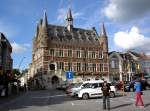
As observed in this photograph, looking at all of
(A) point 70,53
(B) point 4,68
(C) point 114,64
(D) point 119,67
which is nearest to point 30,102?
(B) point 4,68

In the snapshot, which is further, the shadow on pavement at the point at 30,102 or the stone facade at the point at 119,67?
the stone facade at the point at 119,67

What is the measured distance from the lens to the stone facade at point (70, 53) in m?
73.4

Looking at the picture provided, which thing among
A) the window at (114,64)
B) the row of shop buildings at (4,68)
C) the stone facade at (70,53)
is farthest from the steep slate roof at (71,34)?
the row of shop buildings at (4,68)

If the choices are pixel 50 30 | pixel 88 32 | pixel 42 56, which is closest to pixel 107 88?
pixel 42 56

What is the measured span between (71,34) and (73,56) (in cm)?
687

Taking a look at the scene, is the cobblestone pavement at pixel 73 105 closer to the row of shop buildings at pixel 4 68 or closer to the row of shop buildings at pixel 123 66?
the row of shop buildings at pixel 4 68

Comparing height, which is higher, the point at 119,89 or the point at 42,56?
the point at 42,56

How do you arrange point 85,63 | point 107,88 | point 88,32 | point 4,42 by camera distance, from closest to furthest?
point 107,88, point 4,42, point 85,63, point 88,32

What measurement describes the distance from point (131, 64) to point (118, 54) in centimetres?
840

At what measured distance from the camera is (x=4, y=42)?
56.8 m

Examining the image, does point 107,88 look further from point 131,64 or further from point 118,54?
point 131,64

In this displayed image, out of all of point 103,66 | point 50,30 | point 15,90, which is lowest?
point 15,90

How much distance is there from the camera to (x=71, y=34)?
264 feet

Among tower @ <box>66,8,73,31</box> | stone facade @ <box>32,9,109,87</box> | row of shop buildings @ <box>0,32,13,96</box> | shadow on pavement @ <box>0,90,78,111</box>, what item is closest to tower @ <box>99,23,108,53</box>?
stone facade @ <box>32,9,109,87</box>
